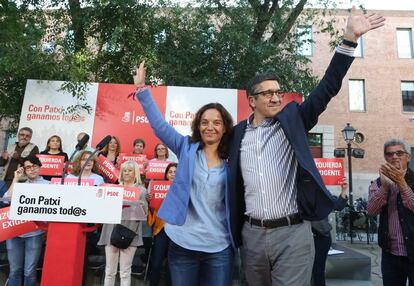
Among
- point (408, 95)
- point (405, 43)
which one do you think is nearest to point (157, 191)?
point (408, 95)

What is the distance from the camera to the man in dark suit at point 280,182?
2020mm

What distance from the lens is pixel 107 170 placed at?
5.86 metres

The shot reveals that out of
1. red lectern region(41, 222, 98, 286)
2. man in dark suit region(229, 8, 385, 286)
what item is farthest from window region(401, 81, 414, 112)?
red lectern region(41, 222, 98, 286)

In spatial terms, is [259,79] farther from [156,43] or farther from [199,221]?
[156,43]

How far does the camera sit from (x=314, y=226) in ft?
14.5

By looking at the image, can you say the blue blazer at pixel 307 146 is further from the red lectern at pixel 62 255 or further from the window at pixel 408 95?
the window at pixel 408 95

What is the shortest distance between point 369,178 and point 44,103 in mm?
18453

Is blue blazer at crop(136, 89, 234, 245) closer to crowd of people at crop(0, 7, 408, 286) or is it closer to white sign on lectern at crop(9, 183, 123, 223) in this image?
crowd of people at crop(0, 7, 408, 286)

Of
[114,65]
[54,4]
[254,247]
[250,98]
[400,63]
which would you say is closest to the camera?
[254,247]

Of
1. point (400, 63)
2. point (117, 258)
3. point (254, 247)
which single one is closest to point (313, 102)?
point (254, 247)

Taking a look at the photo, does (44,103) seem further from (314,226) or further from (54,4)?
(314,226)

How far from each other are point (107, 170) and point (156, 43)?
13.6 ft

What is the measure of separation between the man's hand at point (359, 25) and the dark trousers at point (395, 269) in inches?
82.3

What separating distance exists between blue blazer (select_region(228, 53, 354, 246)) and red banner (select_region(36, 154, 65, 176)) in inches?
184
